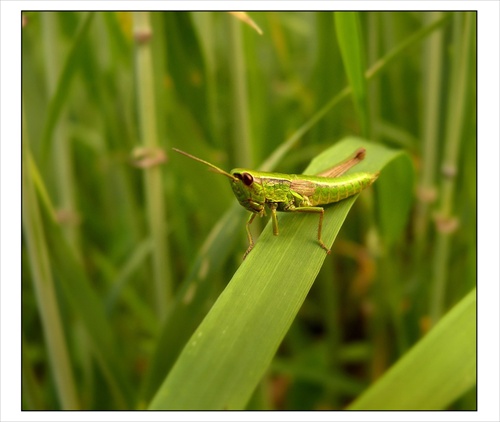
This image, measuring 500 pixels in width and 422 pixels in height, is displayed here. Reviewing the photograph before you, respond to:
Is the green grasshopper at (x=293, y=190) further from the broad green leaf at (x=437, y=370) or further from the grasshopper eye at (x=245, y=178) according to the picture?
the broad green leaf at (x=437, y=370)


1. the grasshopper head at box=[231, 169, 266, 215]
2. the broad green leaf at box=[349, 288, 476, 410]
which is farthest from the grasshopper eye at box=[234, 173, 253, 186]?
the broad green leaf at box=[349, 288, 476, 410]

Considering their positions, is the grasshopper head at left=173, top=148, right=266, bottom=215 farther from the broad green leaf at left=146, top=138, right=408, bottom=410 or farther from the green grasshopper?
the broad green leaf at left=146, top=138, right=408, bottom=410

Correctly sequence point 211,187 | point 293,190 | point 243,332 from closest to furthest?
point 243,332 → point 293,190 → point 211,187

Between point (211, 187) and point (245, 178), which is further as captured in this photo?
point (211, 187)

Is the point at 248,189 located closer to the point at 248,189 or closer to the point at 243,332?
A: the point at 248,189

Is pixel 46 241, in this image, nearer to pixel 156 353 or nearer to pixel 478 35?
pixel 156 353

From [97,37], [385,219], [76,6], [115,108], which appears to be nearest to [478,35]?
[385,219]

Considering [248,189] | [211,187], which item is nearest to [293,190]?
[248,189]
